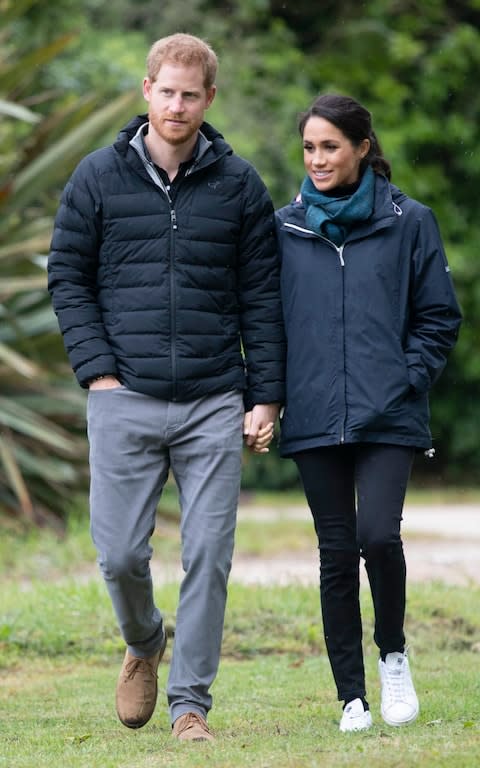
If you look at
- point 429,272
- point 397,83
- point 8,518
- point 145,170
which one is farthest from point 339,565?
point 397,83

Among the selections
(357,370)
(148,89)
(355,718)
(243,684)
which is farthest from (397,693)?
(148,89)

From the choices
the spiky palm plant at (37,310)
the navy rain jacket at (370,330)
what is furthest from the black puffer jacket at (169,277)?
the spiky palm plant at (37,310)

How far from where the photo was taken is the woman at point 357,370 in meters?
4.54

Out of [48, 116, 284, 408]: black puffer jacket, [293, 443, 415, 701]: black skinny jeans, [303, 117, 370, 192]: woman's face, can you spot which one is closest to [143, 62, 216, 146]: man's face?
[48, 116, 284, 408]: black puffer jacket

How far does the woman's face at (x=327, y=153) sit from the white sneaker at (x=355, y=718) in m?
1.60

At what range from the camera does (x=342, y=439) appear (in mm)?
4535

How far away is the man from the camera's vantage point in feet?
15.1

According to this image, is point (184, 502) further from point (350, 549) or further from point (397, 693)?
point (397, 693)

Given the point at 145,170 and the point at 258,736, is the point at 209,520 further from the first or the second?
the point at 145,170

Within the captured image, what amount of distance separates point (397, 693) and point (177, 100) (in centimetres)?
193

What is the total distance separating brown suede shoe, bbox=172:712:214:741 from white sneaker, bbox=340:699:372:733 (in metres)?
0.41

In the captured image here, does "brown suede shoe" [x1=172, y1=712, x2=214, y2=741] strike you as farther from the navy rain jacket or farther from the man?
the navy rain jacket

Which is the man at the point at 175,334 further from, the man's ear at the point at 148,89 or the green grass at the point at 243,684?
the green grass at the point at 243,684

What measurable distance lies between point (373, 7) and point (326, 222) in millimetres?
13259
